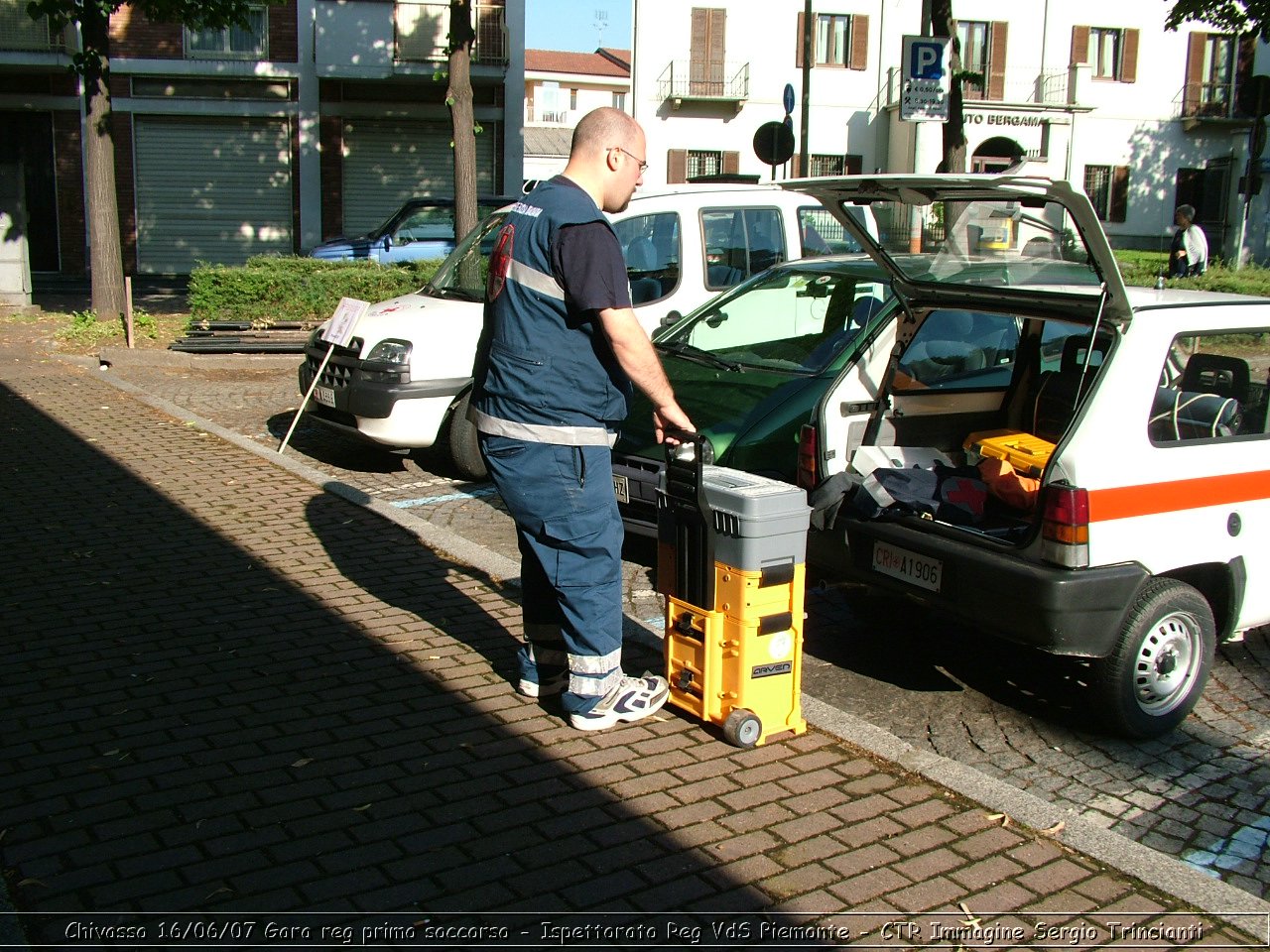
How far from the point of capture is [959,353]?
6605 mm

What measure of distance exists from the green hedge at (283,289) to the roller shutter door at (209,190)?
Answer: 47.7 ft

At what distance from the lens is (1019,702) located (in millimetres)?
5418

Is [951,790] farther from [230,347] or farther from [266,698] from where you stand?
[230,347]

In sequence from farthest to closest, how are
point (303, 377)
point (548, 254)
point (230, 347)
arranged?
point (230, 347) → point (303, 377) → point (548, 254)

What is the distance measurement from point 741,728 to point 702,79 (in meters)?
37.2

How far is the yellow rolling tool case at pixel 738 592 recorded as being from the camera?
4.52 meters

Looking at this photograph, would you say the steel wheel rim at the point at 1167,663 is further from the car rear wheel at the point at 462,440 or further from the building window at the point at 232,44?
the building window at the point at 232,44

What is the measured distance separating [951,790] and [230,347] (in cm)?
1211

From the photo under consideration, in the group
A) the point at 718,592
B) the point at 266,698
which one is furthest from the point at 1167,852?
the point at 266,698

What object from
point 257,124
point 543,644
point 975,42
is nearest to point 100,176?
point 257,124

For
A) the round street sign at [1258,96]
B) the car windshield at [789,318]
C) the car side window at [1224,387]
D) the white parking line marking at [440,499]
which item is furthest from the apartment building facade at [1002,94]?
the car side window at [1224,387]

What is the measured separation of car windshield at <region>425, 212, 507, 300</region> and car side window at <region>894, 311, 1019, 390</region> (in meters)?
4.09

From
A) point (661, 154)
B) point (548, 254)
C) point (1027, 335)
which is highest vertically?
point (661, 154)

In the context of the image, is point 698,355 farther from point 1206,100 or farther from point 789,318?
point 1206,100
